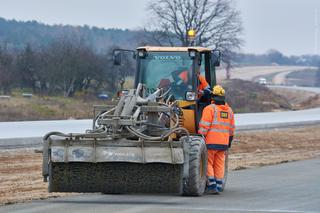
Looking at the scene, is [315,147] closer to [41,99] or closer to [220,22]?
[41,99]

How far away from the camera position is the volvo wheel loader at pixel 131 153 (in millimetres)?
→ 13023

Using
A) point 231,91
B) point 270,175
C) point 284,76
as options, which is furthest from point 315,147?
point 284,76

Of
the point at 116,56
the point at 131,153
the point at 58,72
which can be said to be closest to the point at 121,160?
the point at 131,153

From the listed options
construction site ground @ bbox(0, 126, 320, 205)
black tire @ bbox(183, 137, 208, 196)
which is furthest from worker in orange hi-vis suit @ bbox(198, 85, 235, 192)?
construction site ground @ bbox(0, 126, 320, 205)

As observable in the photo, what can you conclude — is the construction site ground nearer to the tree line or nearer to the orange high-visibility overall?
the orange high-visibility overall

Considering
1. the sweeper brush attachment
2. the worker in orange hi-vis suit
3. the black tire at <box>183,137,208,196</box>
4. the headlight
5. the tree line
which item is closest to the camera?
the sweeper brush attachment

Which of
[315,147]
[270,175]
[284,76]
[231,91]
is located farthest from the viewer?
[284,76]

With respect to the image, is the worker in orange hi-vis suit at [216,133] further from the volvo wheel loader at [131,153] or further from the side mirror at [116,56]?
the side mirror at [116,56]

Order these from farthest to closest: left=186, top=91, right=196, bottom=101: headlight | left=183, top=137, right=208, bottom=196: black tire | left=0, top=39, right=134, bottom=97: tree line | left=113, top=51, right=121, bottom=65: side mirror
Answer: left=0, top=39, right=134, bottom=97: tree line, left=113, top=51, right=121, bottom=65: side mirror, left=186, top=91, right=196, bottom=101: headlight, left=183, top=137, right=208, bottom=196: black tire

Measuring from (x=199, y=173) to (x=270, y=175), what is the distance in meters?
4.94

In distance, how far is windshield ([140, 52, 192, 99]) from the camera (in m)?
Result: 15.2

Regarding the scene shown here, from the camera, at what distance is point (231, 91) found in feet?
237

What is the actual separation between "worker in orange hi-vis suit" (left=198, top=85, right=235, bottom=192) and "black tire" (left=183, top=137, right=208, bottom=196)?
0.40 m

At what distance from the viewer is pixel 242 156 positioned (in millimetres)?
24844
